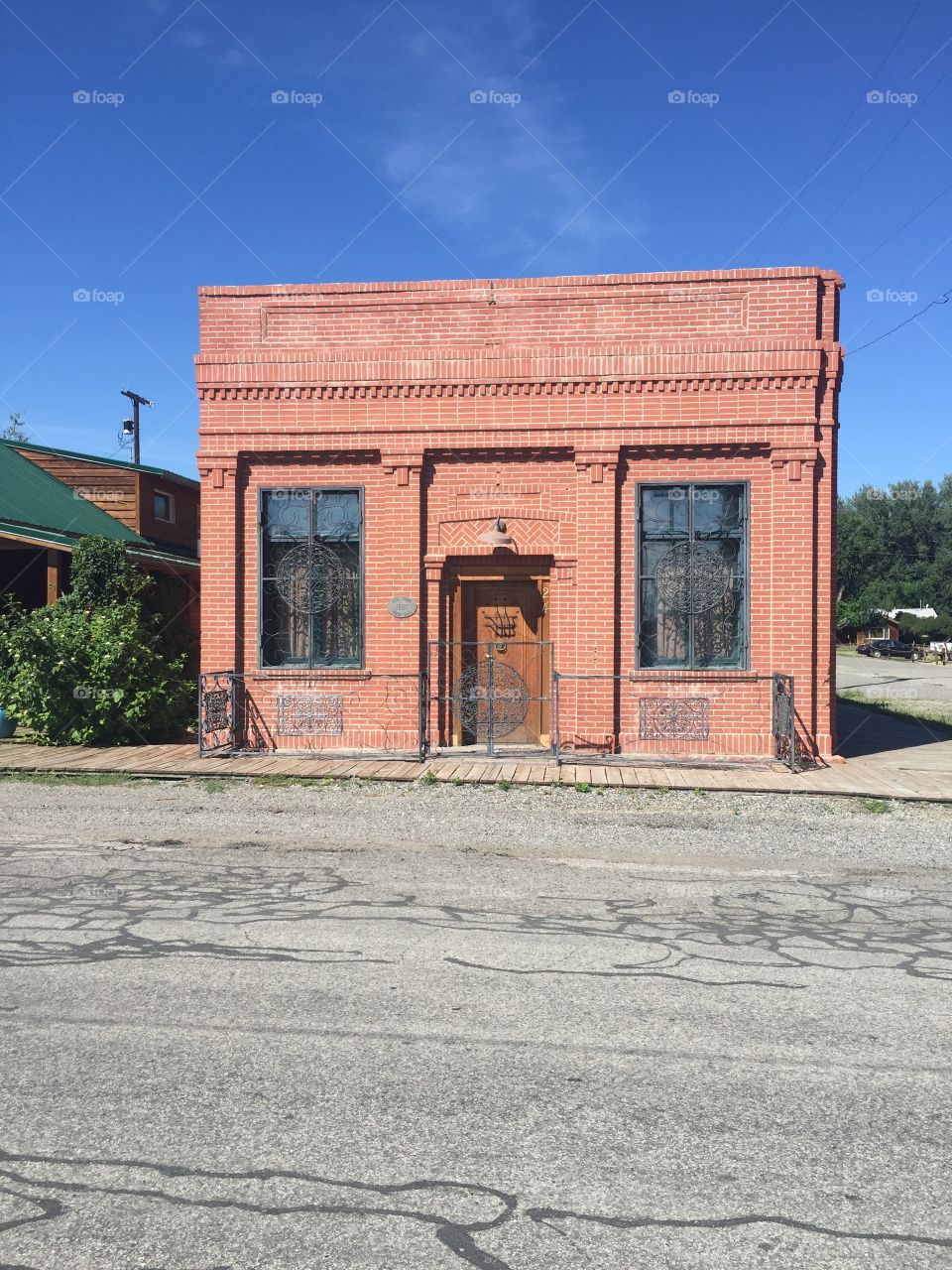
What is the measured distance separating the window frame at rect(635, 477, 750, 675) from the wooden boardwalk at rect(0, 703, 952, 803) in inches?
53.7

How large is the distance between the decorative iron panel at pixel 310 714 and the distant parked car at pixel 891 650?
2140 inches

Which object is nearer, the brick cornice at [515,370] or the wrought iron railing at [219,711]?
the brick cornice at [515,370]

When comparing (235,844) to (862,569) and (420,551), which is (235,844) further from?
(862,569)

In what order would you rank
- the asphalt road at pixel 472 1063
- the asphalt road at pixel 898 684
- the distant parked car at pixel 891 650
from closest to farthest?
the asphalt road at pixel 472 1063
the asphalt road at pixel 898 684
the distant parked car at pixel 891 650

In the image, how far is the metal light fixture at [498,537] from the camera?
1307cm

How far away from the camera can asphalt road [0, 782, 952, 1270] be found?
2.92 m

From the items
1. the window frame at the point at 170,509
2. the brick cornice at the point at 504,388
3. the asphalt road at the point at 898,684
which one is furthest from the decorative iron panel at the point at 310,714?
the asphalt road at the point at 898,684

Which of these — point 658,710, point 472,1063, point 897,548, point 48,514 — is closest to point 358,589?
point 658,710

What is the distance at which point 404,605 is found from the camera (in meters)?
13.2

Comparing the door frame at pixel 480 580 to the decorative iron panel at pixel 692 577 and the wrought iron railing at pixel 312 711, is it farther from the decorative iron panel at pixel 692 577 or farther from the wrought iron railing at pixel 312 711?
the decorative iron panel at pixel 692 577

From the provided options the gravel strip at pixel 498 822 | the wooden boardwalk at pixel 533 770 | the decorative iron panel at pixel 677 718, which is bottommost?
the gravel strip at pixel 498 822

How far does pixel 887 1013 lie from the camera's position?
457 cm

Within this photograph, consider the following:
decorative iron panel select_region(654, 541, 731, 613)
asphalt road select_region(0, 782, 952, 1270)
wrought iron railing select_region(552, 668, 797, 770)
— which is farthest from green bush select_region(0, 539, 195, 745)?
decorative iron panel select_region(654, 541, 731, 613)

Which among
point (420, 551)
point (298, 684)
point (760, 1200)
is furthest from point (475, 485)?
point (760, 1200)
